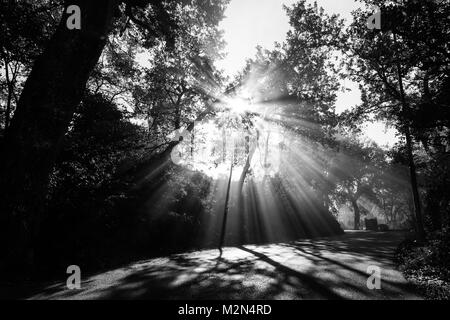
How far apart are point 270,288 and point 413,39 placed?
12501 millimetres

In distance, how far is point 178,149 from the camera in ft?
82.8

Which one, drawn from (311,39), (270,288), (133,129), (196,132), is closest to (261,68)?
(311,39)

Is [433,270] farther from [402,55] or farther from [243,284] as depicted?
[402,55]

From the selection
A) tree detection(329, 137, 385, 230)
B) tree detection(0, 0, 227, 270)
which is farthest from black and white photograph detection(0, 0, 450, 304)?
tree detection(329, 137, 385, 230)

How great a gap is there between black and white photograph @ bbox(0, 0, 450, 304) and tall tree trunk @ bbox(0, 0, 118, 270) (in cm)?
3

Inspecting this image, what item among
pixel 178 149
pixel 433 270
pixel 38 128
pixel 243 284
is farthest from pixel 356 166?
pixel 38 128

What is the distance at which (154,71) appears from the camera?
54.7ft

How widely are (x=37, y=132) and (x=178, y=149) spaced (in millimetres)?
17990

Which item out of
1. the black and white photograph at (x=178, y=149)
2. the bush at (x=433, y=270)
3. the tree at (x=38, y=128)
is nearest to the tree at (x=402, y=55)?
the black and white photograph at (x=178, y=149)

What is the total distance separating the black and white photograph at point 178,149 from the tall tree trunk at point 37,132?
35 mm

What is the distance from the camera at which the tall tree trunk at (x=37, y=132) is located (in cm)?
690

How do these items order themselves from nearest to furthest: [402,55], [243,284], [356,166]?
1. [243,284]
2. [402,55]
3. [356,166]
